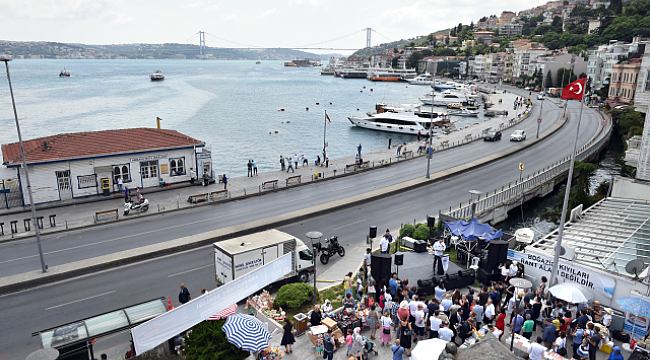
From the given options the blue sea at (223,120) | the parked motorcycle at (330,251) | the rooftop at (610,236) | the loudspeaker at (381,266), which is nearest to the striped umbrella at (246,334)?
the loudspeaker at (381,266)

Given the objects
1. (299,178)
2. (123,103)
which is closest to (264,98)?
(123,103)

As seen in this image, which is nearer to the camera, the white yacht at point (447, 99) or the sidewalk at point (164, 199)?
the sidewalk at point (164, 199)

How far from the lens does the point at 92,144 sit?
3105cm

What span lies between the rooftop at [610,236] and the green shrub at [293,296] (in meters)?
9.82

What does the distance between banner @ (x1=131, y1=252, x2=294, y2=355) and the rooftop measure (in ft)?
40.7

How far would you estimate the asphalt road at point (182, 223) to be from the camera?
21.7m

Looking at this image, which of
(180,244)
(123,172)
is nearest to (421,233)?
(180,244)

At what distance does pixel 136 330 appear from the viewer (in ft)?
36.1

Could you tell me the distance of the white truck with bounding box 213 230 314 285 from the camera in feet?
56.2

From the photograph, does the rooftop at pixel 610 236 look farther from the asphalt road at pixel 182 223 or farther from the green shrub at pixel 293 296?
the asphalt road at pixel 182 223

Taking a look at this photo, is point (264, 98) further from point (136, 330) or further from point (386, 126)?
point (136, 330)

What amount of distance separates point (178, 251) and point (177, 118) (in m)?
73.0

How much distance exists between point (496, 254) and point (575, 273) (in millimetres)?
2935

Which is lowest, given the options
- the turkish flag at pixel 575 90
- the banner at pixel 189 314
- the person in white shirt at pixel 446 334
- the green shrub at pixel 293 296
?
the green shrub at pixel 293 296
